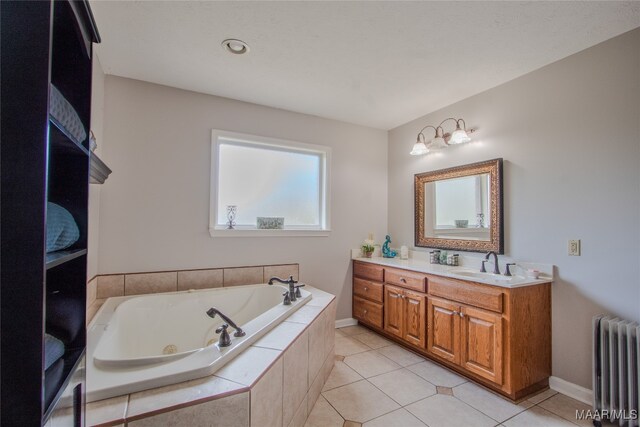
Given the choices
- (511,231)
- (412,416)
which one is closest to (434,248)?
(511,231)

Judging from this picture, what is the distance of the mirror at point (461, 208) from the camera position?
2.54 meters

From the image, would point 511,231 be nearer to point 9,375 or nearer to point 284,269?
point 284,269

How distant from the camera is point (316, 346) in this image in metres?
1.96

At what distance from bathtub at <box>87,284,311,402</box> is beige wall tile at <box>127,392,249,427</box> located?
0.14m

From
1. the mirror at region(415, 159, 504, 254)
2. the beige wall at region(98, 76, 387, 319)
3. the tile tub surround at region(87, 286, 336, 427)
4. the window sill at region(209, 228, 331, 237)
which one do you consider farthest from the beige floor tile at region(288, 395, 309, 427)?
the mirror at region(415, 159, 504, 254)

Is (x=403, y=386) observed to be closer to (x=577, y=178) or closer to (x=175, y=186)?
(x=577, y=178)

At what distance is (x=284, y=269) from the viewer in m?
3.02

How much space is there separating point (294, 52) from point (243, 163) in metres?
1.25

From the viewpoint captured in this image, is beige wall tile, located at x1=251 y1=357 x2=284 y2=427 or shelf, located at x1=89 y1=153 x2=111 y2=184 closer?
beige wall tile, located at x1=251 y1=357 x2=284 y2=427

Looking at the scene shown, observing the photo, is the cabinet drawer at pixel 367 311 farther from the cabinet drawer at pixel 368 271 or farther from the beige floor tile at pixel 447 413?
the beige floor tile at pixel 447 413

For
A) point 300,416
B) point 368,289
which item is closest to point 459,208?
point 368,289

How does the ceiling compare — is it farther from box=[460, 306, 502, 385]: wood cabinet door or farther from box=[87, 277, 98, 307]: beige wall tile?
box=[460, 306, 502, 385]: wood cabinet door

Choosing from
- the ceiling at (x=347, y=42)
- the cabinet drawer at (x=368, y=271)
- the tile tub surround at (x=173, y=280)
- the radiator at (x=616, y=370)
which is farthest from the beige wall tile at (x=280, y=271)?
the radiator at (x=616, y=370)

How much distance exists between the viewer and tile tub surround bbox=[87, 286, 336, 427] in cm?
101
